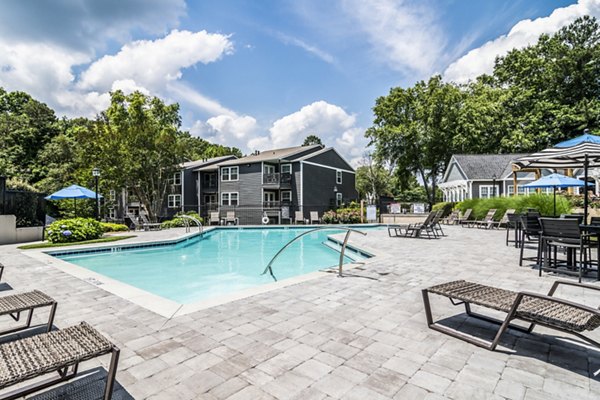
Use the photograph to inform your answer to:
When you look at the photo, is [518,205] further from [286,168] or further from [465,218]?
[286,168]

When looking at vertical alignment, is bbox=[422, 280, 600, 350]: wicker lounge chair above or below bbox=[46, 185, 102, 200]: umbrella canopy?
below

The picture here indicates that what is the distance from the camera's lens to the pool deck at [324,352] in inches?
86.0

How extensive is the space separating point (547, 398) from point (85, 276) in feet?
21.1

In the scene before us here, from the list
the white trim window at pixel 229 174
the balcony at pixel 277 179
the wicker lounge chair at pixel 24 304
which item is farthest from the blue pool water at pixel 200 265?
the white trim window at pixel 229 174

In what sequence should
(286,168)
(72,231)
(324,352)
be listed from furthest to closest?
(286,168) → (72,231) → (324,352)

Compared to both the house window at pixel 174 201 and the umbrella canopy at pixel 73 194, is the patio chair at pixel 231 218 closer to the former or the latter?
the house window at pixel 174 201

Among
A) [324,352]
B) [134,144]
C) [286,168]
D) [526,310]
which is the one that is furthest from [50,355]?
[286,168]

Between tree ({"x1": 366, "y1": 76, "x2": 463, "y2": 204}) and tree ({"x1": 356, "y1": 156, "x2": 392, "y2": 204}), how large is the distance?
608 centimetres

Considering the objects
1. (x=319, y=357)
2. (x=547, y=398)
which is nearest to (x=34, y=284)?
(x=319, y=357)

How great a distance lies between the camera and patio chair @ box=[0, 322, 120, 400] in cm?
166

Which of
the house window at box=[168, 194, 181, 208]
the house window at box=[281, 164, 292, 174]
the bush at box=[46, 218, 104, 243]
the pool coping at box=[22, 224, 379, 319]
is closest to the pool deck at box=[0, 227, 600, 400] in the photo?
the pool coping at box=[22, 224, 379, 319]

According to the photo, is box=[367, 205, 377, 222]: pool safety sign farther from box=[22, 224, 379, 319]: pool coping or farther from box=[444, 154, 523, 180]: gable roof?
box=[22, 224, 379, 319]: pool coping

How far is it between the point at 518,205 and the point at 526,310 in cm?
1615

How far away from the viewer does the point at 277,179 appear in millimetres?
25797
